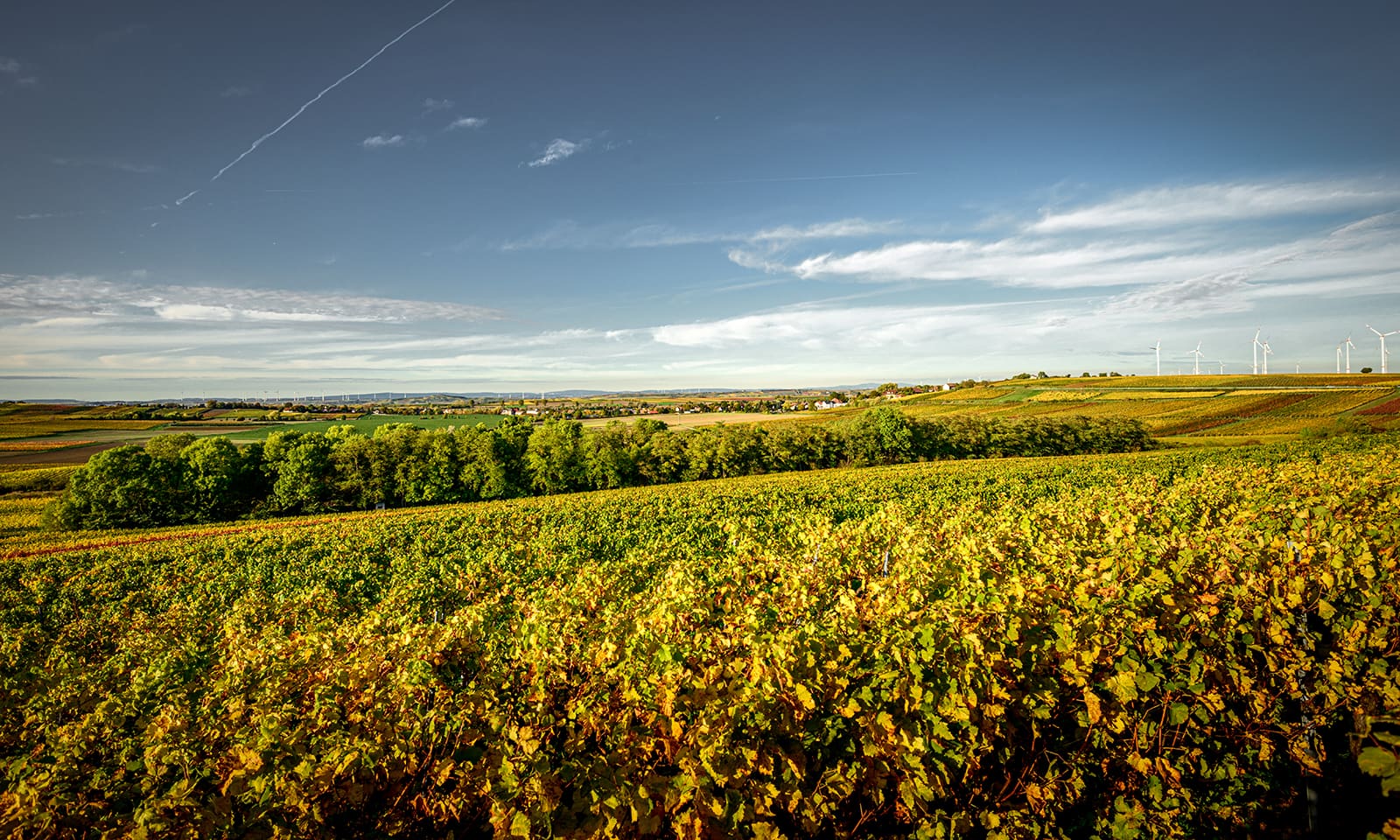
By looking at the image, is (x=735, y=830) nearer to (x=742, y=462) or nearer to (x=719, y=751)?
(x=719, y=751)

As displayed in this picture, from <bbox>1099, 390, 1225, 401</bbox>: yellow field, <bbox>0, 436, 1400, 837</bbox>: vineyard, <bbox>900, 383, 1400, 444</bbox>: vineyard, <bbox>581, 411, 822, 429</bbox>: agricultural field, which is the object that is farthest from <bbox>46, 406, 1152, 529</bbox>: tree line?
Answer: <bbox>0, 436, 1400, 837</bbox>: vineyard

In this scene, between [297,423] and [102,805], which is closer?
[102,805]

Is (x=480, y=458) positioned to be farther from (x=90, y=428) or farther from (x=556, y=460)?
(x=90, y=428)

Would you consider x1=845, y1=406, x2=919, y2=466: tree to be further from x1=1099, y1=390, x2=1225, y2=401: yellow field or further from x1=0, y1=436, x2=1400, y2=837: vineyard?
x1=0, y1=436, x2=1400, y2=837: vineyard

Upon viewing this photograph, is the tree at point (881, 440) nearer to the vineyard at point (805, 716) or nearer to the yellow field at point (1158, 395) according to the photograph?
the yellow field at point (1158, 395)

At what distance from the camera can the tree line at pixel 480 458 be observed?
157 ft

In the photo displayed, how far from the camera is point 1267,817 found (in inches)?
150

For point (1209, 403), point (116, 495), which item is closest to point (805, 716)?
point (116, 495)

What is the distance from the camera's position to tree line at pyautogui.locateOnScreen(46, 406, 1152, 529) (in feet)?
157

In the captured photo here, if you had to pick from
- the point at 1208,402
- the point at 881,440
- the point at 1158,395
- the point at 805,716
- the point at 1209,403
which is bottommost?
the point at 881,440

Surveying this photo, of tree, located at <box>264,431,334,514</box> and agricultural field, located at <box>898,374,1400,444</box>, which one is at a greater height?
agricultural field, located at <box>898,374,1400,444</box>

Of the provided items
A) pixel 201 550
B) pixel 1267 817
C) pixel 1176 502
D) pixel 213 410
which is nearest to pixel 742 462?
pixel 201 550

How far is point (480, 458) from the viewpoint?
5831 centimetres

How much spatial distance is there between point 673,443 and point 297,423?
88785mm
